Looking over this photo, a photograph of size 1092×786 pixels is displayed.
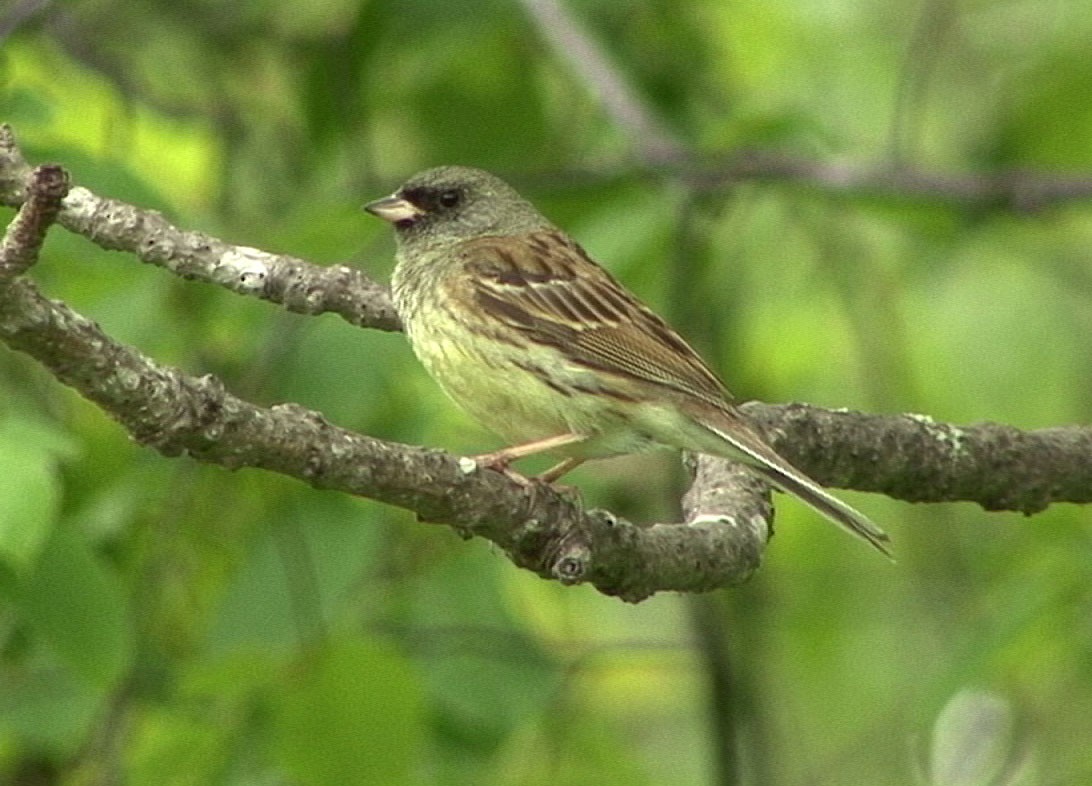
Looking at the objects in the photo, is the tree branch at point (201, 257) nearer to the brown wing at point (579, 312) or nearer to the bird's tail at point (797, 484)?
the brown wing at point (579, 312)

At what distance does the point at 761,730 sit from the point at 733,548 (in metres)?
3.48

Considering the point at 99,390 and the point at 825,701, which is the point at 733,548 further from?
the point at 825,701

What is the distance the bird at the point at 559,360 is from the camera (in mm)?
4855

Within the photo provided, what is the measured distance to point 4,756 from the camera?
6.77 m

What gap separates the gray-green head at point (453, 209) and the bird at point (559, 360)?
21 centimetres

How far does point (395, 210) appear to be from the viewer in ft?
19.2

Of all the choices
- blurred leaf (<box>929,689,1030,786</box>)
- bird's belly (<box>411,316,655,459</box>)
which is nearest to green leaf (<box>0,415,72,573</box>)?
bird's belly (<box>411,316,655,459</box>)

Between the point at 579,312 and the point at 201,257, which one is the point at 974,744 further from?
the point at 201,257

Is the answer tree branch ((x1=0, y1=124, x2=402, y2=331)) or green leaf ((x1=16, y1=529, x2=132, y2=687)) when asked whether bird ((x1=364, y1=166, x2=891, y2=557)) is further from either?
green leaf ((x1=16, y1=529, x2=132, y2=687))

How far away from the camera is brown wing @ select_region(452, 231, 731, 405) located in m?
5.08

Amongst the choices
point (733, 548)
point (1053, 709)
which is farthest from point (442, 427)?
point (1053, 709)

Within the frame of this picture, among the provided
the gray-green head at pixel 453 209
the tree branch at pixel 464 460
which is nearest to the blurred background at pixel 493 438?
the gray-green head at pixel 453 209

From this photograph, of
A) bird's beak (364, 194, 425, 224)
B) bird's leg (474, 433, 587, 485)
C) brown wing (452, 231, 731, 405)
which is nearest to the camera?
bird's leg (474, 433, 587, 485)

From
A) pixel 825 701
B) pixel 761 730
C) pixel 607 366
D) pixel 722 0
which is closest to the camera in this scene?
pixel 607 366
